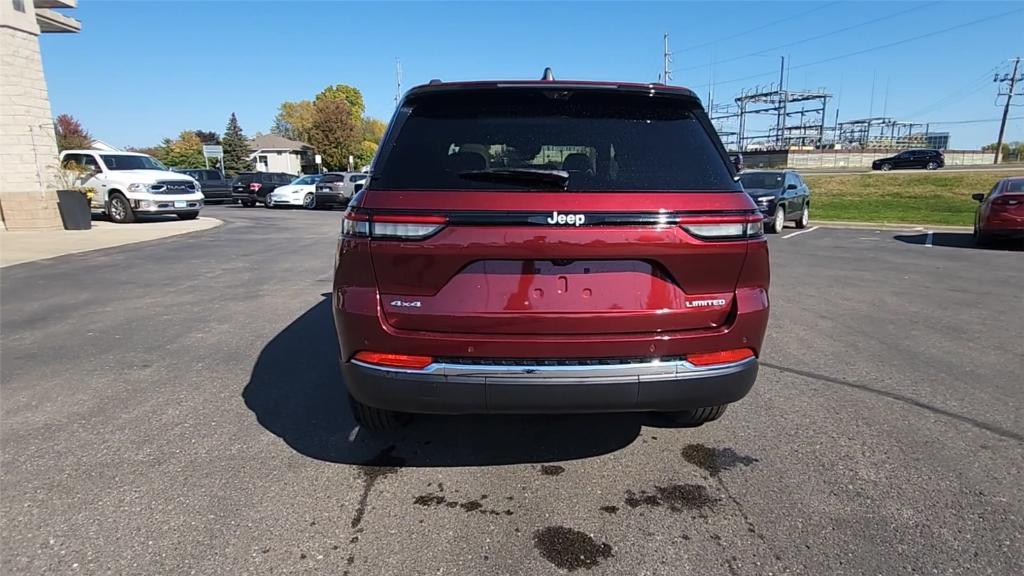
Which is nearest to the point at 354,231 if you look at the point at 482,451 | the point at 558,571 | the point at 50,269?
the point at 482,451

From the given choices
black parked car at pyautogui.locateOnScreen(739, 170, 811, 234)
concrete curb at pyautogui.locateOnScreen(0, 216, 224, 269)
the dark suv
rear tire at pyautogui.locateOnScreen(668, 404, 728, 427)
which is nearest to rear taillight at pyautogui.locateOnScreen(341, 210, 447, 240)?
rear tire at pyautogui.locateOnScreen(668, 404, 728, 427)

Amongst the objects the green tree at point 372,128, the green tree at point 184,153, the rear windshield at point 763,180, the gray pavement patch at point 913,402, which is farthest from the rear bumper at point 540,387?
the green tree at point 372,128

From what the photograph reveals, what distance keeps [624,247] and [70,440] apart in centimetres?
328

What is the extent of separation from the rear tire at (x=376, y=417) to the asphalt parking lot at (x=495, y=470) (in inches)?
5.7

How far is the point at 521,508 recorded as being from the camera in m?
2.54

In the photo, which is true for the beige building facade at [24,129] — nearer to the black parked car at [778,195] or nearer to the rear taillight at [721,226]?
the rear taillight at [721,226]

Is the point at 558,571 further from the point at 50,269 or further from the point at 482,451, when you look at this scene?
the point at 50,269

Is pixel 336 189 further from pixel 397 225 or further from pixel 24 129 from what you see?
pixel 397 225

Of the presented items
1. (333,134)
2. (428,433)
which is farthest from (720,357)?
(333,134)

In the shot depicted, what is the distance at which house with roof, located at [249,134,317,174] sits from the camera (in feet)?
229

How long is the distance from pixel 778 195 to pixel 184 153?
Answer: 3246 inches

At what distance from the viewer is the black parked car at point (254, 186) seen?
27322 mm

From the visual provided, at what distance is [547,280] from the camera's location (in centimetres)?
232

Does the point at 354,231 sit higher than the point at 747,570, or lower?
higher
